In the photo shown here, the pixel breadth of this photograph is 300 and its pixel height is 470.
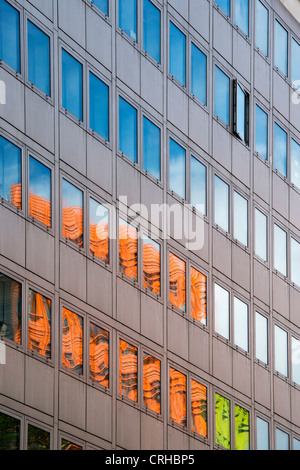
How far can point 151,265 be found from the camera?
1453 inches

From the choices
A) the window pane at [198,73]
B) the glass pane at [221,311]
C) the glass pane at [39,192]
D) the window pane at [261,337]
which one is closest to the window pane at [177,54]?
the window pane at [198,73]

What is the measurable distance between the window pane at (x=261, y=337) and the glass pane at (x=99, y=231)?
9.77 m

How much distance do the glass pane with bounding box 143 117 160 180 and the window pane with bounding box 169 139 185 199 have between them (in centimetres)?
78

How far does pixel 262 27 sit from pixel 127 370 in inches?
629

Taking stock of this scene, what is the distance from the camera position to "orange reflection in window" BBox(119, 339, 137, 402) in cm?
3472

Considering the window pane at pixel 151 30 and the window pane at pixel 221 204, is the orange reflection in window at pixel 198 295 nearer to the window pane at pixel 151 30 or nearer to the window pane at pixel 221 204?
the window pane at pixel 221 204

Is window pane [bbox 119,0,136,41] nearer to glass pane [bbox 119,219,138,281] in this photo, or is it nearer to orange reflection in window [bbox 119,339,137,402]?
glass pane [bbox 119,219,138,281]

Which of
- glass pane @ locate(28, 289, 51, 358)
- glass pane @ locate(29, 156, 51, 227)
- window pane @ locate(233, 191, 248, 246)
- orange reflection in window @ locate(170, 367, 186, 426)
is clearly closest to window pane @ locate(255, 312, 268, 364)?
window pane @ locate(233, 191, 248, 246)

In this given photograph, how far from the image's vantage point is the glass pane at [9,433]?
2977 cm

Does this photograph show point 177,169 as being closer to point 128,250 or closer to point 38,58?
point 128,250

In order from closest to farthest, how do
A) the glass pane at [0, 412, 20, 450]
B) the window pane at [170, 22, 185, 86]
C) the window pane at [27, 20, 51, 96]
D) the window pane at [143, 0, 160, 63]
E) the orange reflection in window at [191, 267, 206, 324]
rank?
the glass pane at [0, 412, 20, 450]
the window pane at [27, 20, 51, 96]
the window pane at [143, 0, 160, 63]
the orange reflection in window at [191, 267, 206, 324]
the window pane at [170, 22, 185, 86]

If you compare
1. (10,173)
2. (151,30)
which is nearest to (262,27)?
(151,30)
